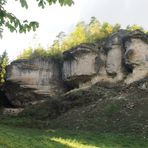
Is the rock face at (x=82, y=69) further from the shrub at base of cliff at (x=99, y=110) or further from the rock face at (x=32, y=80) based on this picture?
the shrub at base of cliff at (x=99, y=110)

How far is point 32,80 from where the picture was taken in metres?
54.6

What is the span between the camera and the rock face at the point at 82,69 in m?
48.5

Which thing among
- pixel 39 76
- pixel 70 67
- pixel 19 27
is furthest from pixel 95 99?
pixel 19 27

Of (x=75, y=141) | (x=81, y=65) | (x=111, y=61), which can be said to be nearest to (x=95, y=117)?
(x=75, y=141)

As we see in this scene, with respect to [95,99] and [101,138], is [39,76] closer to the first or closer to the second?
[95,99]

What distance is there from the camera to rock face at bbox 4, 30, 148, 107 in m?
48.5

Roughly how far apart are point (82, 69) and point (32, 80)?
25.4 ft

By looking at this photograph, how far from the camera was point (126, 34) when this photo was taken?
50.4 meters

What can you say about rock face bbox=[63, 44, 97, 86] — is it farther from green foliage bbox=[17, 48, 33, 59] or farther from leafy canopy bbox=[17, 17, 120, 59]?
green foliage bbox=[17, 48, 33, 59]

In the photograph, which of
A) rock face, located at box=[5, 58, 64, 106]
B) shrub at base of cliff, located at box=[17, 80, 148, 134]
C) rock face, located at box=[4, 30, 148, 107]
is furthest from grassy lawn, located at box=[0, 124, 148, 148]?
rock face, located at box=[5, 58, 64, 106]

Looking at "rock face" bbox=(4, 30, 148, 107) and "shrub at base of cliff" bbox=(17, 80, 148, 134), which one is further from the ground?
"rock face" bbox=(4, 30, 148, 107)

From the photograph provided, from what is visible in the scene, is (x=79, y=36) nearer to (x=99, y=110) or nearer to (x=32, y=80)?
(x=32, y=80)

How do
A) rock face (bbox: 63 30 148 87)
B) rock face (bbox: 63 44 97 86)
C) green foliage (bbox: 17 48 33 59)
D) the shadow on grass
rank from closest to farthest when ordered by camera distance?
1. the shadow on grass
2. rock face (bbox: 63 30 148 87)
3. rock face (bbox: 63 44 97 86)
4. green foliage (bbox: 17 48 33 59)

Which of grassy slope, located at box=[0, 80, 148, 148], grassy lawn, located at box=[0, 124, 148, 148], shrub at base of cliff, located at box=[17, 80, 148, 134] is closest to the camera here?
grassy lawn, located at box=[0, 124, 148, 148]
